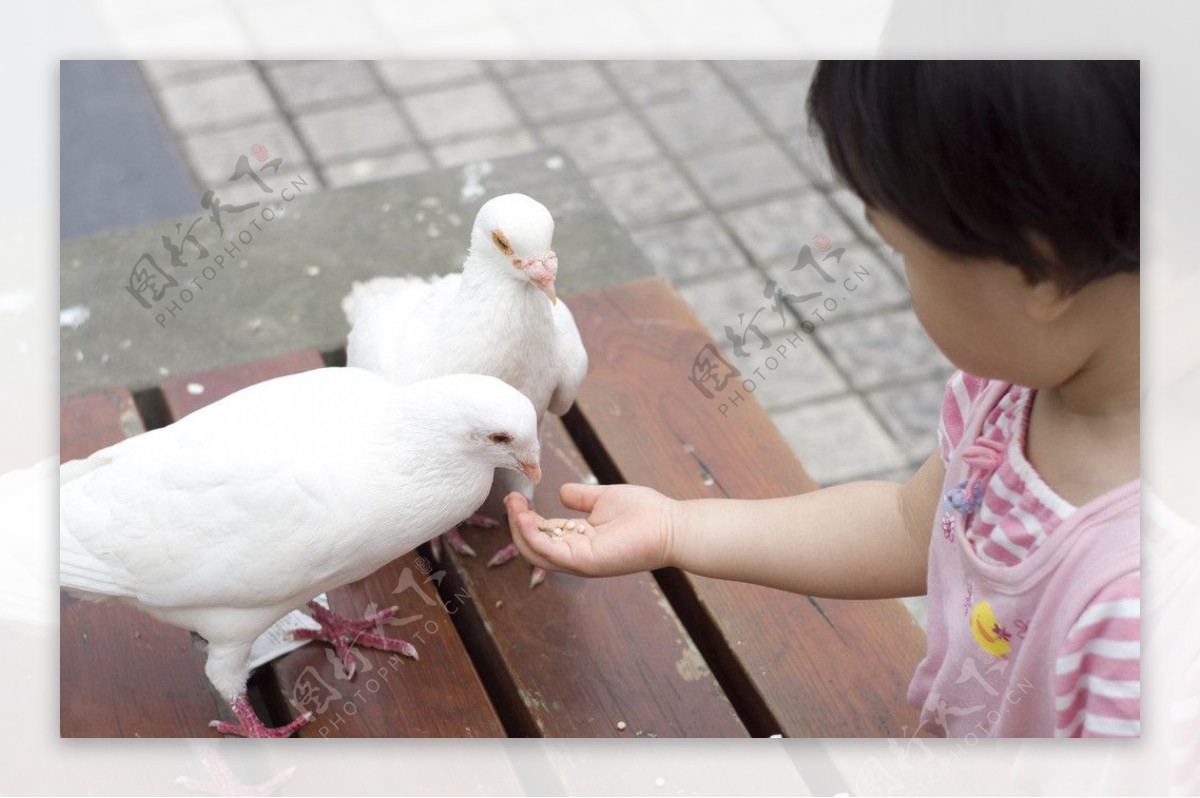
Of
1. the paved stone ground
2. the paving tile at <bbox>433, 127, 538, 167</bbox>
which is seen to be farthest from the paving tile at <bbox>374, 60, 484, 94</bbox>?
the paving tile at <bbox>433, 127, 538, 167</bbox>

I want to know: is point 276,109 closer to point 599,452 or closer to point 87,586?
point 599,452

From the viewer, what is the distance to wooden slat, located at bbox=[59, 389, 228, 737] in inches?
47.6

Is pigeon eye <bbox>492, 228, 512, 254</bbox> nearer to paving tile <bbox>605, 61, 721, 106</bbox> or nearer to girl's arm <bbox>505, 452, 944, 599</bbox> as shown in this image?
girl's arm <bbox>505, 452, 944, 599</bbox>

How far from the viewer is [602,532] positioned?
47.6 inches

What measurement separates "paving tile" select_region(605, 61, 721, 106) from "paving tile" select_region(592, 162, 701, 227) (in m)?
0.15

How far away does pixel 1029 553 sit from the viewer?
105 centimetres

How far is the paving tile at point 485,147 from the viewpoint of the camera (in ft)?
7.24

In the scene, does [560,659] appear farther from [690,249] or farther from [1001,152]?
[690,249]

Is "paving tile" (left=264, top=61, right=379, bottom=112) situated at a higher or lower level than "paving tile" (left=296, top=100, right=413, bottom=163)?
higher

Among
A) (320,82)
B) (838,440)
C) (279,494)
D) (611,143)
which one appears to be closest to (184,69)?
(320,82)

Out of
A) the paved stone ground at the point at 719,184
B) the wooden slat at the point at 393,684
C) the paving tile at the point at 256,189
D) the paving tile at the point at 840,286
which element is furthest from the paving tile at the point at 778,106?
the wooden slat at the point at 393,684

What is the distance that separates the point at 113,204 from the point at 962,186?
1.40m

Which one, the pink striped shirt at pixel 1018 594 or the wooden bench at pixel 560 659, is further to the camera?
the wooden bench at pixel 560 659

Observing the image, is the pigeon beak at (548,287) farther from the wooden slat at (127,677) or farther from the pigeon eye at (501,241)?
the wooden slat at (127,677)
